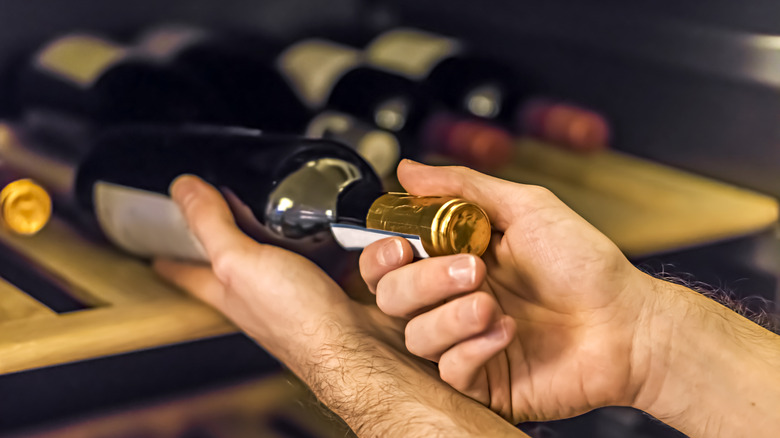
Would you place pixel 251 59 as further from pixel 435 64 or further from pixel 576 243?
pixel 576 243

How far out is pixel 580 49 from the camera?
0.67m

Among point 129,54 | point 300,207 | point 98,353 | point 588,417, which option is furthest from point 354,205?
point 588,417

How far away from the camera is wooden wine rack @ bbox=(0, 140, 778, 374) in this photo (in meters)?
0.38

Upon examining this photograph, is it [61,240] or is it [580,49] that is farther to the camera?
[580,49]

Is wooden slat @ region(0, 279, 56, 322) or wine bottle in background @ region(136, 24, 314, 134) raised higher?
wine bottle in background @ region(136, 24, 314, 134)

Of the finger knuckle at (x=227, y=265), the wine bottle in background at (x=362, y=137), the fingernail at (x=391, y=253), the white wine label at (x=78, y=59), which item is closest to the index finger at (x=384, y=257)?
the fingernail at (x=391, y=253)

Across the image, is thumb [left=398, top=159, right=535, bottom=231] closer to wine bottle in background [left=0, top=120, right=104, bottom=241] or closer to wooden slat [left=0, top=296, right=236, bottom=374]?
wooden slat [left=0, top=296, right=236, bottom=374]

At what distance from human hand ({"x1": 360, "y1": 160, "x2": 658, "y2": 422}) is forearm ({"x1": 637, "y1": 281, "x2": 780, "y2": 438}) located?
0.01 meters

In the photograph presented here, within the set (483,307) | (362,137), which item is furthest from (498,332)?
(362,137)

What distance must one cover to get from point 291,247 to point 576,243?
0.56ft

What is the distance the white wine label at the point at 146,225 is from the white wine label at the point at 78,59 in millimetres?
125

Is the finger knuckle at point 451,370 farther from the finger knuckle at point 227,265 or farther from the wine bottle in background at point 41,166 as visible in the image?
the wine bottle in background at point 41,166

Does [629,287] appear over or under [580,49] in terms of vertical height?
under

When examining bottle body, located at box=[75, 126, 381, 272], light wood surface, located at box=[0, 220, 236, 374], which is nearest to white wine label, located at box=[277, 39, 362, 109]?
bottle body, located at box=[75, 126, 381, 272]
